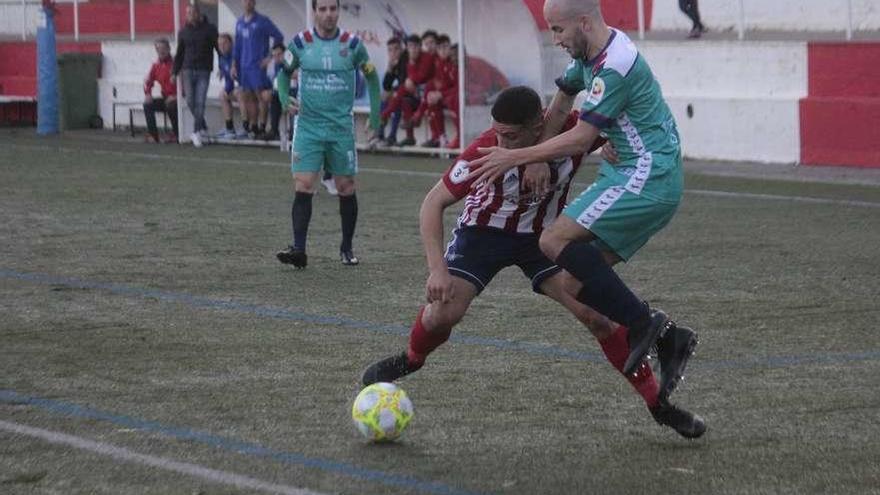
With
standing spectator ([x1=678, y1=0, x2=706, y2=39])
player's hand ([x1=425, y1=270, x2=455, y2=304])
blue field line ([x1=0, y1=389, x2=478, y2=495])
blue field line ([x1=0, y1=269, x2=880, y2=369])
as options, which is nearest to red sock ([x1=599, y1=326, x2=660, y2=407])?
player's hand ([x1=425, y1=270, x2=455, y2=304])

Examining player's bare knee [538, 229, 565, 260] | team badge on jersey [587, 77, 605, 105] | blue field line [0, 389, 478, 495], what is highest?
team badge on jersey [587, 77, 605, 105]

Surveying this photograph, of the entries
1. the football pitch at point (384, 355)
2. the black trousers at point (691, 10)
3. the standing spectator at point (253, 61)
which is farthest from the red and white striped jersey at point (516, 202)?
the standing spectator at point (253, 61)

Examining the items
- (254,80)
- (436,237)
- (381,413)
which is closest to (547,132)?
(436,237)

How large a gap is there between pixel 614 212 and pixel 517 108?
1.77ft

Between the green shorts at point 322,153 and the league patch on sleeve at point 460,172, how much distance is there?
19.2 ft

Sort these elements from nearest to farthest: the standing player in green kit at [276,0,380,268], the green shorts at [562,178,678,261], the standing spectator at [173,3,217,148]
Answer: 1. the green shorts at [562,178,678,261]
2. the standing player in green kit at [276,0,380,268]
3. the standing spectator at [173,3,217,148]

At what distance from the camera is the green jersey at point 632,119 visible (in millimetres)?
6336

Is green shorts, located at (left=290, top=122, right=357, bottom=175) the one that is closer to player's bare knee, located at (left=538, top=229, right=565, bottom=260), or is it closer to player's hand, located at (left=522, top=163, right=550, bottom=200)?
player's hand, located at (left=522, top=163, right=550, bottom=200)

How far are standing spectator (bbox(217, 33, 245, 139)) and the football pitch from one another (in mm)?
10454

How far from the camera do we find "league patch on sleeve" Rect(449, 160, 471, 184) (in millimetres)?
6301

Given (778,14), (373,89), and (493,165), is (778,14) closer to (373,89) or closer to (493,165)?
(373,89)

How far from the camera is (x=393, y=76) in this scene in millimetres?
22766

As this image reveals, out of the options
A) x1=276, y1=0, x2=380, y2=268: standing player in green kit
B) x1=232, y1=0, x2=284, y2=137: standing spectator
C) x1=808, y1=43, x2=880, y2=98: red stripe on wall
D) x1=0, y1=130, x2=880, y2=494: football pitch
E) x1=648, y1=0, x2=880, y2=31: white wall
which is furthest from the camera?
x1=232, y1=0, x2=284, y2=137: standing spectator

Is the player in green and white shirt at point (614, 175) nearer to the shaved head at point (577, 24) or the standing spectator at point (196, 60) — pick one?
the shaved head at point (577, 24)
